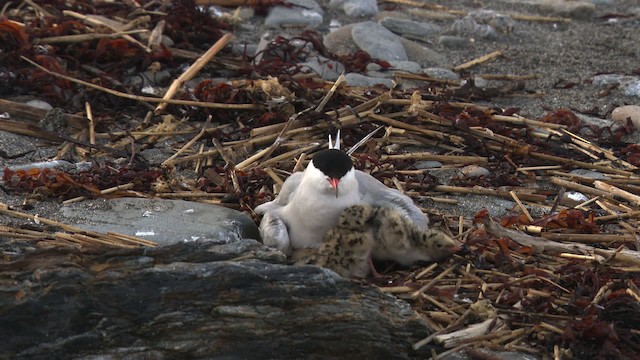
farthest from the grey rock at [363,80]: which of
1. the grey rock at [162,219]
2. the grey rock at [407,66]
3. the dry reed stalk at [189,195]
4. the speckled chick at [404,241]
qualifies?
the speckled chick at [404,241]

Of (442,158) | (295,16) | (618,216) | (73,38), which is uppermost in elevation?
(73,38)

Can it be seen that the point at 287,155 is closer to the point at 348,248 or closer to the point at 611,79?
the point at 348,248

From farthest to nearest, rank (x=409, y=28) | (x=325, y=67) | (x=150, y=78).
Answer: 1. (x=409, y=28)
2. (x=325, y=67)
3. (x=150, y=78)

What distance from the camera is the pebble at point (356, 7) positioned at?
9570mm

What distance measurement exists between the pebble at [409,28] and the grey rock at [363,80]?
59.7 inches

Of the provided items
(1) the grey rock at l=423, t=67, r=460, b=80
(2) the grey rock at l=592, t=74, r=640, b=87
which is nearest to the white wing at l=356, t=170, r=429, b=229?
(1) the grey rock at l=423, t=67, r=460, b=80

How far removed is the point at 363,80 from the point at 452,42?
168 cm

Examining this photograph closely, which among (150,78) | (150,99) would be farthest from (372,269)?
(150,78)

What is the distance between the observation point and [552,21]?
9.92m

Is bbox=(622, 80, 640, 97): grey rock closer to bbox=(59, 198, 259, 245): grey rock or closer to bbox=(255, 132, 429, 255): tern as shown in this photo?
bbox=(255, 132, 429, 255): tern

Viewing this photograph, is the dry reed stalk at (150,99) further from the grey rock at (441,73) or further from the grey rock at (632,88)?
the grey rock at (632,88)

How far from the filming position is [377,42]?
8.50 meters

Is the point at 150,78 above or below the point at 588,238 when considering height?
above

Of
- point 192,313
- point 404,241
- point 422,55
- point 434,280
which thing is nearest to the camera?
point 192,313
